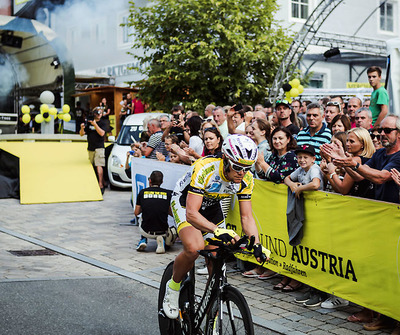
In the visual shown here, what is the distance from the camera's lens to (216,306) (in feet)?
14.6

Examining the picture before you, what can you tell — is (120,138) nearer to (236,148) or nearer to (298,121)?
(298,121)

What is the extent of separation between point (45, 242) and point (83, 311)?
4.15 metres

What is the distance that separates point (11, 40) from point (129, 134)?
18.7m

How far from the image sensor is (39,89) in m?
32.9

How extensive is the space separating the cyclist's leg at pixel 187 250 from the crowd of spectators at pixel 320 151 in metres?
0.66

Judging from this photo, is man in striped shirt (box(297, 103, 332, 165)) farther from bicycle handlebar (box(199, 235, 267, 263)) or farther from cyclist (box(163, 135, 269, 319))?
bicycle handlebar (box(199, 235, 267, 263))

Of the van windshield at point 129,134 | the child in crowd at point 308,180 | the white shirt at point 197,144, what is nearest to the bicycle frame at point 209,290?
the child in crowd at point 308,180

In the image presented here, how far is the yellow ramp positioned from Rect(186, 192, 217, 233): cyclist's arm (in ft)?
36.1

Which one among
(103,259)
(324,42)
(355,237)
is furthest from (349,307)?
(324,42)

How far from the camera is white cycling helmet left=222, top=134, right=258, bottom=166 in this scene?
4.34 metres

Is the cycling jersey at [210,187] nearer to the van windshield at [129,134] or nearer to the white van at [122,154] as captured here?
the white van at [122,154]

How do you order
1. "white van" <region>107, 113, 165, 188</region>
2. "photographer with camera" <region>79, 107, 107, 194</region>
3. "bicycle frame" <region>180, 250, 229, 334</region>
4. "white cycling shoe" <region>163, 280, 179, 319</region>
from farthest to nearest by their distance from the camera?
"white van" <region>107, 113, 165, 188</region> < "photographer with camera" <region>79, 107, 107, 194</region> < "white cycling shoe" <region>163, 280, 179, 319</region> < "bicycle frame" <region>180, 250, 229, 334</region>

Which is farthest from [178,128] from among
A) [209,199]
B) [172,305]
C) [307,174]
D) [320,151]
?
[172,305]

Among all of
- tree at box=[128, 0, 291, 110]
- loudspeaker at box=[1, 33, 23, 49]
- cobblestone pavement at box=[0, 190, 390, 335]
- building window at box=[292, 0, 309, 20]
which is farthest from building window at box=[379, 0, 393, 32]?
cobblestone pavement at box=[0, 190, 390, 335]
